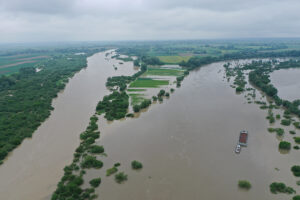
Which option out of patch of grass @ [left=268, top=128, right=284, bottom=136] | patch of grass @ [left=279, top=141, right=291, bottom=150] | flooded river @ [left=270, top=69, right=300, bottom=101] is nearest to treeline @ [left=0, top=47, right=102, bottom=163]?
patch of grass @ [left=279, top=141, right=291, bottom=150]

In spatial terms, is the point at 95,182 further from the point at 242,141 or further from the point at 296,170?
the point at 296,170

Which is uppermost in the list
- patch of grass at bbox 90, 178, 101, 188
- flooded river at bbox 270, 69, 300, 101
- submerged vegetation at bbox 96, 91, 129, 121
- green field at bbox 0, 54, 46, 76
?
green field at bbox 0, 54, 46, 76

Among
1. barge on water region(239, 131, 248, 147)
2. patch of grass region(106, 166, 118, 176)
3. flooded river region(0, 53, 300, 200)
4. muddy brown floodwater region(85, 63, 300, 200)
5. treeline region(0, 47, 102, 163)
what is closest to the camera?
muddy brown floodwater region(85, 63, 300, 200)

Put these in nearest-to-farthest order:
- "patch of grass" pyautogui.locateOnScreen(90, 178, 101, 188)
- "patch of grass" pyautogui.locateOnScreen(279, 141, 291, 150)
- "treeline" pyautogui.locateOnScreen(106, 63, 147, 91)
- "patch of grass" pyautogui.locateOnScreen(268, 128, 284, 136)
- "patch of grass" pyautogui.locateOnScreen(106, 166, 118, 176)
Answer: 1. "patch of grass" pyautogui.locateOnScreen(90, 178, 101, 188)
2. "patch of grass" pyautogui.locateOnScreen(106, 166, 118, 176)
3. "patch of grass" pyautogui.locateOnScreen(279, 141, 291, 150)
4. "patch of grass" pyautogui.locateOnScreen(268, 128, 284, 136)
5. "treeline" pyautogui.locateOnScreen(106, 63, 147, 91)

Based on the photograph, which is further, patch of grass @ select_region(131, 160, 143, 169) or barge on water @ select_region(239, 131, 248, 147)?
barge on water @ select_region(239, 131, 248, 147)

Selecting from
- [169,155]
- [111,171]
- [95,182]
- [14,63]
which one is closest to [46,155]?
[95,182]

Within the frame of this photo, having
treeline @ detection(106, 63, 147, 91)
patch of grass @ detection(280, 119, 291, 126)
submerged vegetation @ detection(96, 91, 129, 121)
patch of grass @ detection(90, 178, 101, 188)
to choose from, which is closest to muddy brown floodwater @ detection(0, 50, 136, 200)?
submerged vegetation @ detection(96, 91, 129, 121)

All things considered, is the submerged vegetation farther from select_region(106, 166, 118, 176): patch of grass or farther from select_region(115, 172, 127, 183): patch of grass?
select_region(115, 172, 127, 183): patch of grass

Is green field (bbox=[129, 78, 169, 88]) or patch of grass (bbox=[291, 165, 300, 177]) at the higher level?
green field (bbox=[129, 78, 169, 88])
